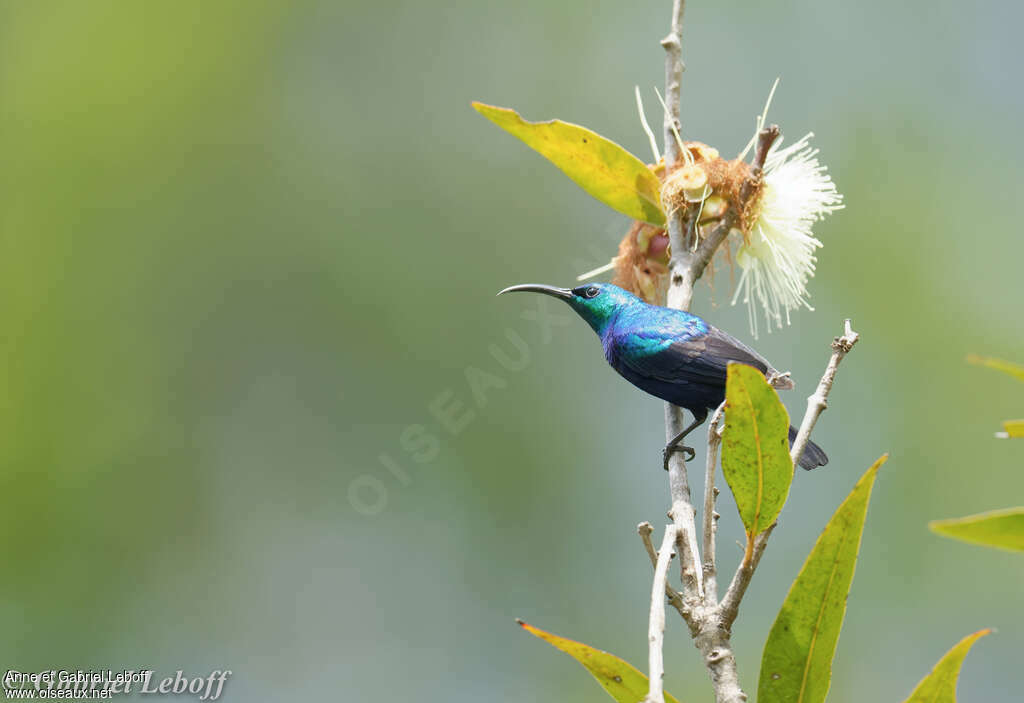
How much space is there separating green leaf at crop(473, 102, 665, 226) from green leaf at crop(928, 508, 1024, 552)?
1558mm

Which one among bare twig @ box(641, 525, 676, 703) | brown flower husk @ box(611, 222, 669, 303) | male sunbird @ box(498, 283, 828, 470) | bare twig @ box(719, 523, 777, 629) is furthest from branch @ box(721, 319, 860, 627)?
brown flower husk @ box(611, 222, 669, 303)

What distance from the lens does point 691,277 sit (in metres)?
2.67

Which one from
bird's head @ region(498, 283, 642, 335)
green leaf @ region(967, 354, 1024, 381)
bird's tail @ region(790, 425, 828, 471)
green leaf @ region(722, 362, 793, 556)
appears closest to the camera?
green leaf @ region(967, 354, 1024, 381)

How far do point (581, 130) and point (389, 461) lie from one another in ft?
14.7

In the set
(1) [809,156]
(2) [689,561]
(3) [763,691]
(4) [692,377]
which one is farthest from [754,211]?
(3) [763,691]

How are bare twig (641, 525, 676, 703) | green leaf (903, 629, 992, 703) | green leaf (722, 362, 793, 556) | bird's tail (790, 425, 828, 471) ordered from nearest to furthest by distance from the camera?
bare twig (641, 525, 676, 703)
green leaf (903, 629, 992, 703)
green leaf (722, 362, 793, 556)
bird's tail (790, 425, 828, 471)

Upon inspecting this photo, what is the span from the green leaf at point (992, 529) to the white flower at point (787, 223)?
1.60 metres

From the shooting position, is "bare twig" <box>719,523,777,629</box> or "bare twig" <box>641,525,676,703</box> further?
"bare twig" <box>719,523,777,629</box>

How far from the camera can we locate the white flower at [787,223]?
2.94 metres

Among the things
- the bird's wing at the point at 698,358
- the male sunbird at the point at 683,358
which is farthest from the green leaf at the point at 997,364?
the bird's wing at the point at 698,358

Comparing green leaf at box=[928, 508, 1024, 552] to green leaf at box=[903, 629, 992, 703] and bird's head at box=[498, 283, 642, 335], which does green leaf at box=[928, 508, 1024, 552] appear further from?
bird's head at box=[498, 283, 642, 335]

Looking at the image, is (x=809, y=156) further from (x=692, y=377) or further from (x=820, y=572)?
(x=820, y=572)

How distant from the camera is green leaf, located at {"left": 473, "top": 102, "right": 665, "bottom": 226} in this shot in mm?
2627

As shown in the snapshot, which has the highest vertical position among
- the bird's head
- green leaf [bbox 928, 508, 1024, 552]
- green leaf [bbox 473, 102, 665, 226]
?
green leaf [bbox 473, 102, 665, 226]
